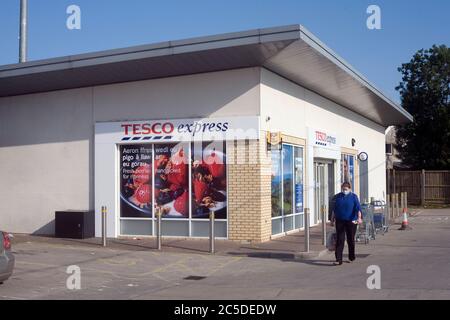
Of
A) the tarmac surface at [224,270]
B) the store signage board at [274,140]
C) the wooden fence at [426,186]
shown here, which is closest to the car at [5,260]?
the tarmac surface at [224,270]

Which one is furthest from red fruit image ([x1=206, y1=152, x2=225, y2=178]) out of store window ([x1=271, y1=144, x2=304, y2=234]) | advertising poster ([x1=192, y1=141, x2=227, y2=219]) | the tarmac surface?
the tarmac surface

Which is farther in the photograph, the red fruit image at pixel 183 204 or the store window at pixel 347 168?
the store window at pixel 347 168

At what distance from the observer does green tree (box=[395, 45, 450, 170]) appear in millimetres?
41969

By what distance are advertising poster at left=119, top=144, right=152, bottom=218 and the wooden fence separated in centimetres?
2297

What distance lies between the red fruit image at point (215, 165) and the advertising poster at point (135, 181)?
1872mm

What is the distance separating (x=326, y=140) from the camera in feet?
71.8

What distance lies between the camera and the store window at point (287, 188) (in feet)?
55.5

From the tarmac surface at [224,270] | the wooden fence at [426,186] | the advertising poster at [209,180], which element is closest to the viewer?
the tarmac surface at [224,270]

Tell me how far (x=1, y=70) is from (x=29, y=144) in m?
2.86

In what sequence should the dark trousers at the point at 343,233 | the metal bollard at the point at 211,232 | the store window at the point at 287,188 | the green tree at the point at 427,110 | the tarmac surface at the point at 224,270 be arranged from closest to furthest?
the tarmac surface at the point at 224,270 < the dark trousers at the point at 343,233 < the metal bollard at the point at 211,232 < the store window at the point at 287,188 < the green tree at the point at 427,110

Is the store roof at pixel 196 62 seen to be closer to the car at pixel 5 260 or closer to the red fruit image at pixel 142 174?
the red fruit image at pixel 142 174

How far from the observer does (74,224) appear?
55.4ft

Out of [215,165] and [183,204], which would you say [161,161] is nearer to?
[183,204]
